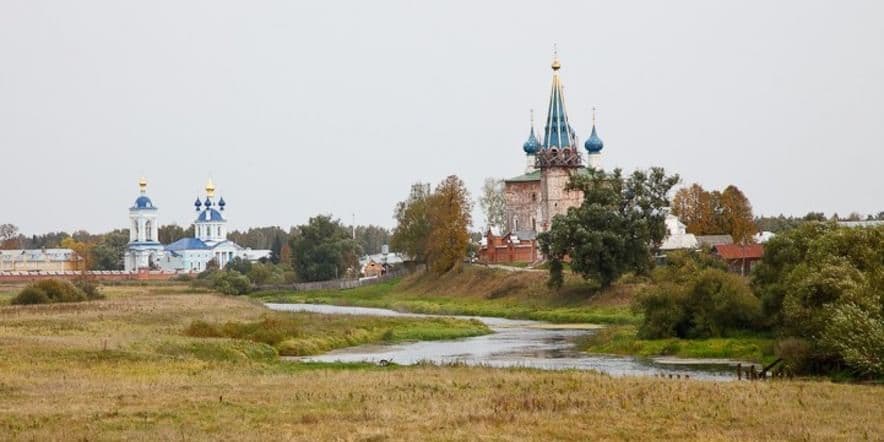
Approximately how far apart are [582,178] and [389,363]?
43.0 meters

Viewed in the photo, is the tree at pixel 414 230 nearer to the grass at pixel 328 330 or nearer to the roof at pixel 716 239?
the roof at pixel 716 239

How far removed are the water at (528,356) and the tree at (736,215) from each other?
160ft

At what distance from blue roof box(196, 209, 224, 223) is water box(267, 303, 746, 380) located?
435 ft

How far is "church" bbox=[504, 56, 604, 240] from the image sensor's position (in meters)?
122

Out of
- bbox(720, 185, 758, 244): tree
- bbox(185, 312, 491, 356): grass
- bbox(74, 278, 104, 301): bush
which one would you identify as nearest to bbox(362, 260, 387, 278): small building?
bbox(720, 185, 758, 244): tree

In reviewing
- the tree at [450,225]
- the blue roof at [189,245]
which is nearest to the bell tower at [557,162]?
the tree at [450,225]

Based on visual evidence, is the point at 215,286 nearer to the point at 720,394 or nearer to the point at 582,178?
the point at 582,178

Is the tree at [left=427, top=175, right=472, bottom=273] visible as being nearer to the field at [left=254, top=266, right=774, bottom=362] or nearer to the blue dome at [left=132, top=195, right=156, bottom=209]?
the field at [left=254, top=266, right=774, bottom=362]

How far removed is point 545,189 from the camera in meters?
123

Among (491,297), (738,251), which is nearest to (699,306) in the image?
(738,251)

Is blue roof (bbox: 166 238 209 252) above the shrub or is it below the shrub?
above

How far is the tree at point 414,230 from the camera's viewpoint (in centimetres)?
11856

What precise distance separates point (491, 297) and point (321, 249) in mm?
45133

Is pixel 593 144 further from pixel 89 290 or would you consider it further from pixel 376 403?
pixel 376 403
